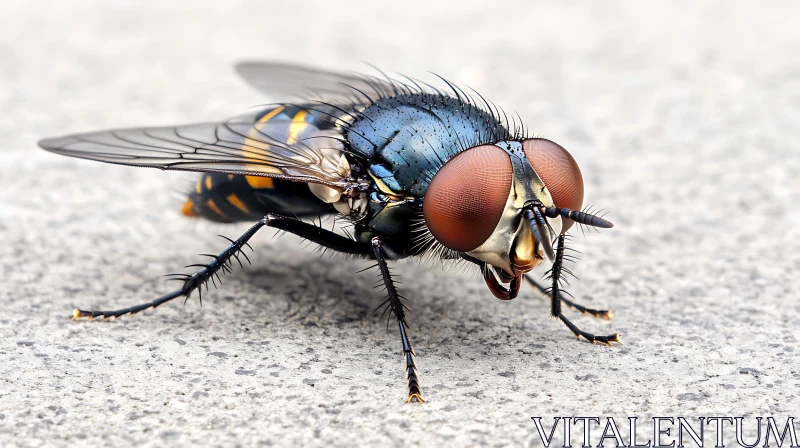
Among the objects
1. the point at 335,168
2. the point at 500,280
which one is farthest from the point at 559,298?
the point at 335,168

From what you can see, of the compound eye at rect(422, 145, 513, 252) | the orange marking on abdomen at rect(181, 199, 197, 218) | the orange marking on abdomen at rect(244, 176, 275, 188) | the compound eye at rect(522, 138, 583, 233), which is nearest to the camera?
the compound eye at rect(422, 145, 513, 252)

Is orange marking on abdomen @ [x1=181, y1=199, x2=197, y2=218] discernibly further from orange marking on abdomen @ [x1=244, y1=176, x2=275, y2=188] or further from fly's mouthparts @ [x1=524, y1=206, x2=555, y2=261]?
fly's mouthparts @ [x1=524, y1=206, x2=555, y2=261]

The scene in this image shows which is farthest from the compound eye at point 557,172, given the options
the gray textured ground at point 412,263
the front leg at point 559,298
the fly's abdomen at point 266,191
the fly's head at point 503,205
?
the fly's abdomen at point 266,191

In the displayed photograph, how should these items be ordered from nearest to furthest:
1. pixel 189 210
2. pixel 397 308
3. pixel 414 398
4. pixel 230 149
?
pixel 414 398
pixel 397 308
pixel 230 149
pixel 189 210

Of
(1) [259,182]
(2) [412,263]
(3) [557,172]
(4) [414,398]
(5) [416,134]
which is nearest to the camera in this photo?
(4) [414,398]

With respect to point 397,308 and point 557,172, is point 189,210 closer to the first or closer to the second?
point 397,308

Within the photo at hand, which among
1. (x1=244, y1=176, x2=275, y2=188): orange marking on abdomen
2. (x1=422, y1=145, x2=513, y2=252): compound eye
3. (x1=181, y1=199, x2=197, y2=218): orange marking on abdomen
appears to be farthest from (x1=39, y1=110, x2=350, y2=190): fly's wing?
(x1=181, y1=199, x2=197, y2=218): orange marking on abdomen
